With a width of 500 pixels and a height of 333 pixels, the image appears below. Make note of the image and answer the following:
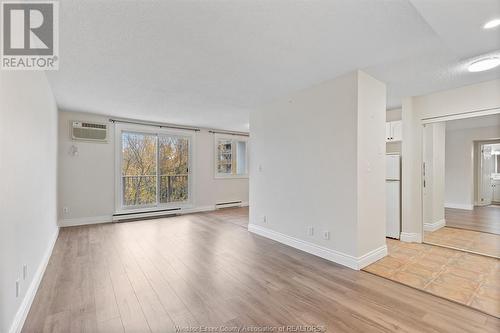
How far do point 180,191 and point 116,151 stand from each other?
1894 mm

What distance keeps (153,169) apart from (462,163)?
8.09 metres

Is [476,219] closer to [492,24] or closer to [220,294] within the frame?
[492,24]

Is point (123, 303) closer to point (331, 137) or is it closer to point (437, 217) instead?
point (331, 137)

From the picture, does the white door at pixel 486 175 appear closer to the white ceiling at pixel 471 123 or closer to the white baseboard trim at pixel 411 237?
the white ceiling at pixel 471 123

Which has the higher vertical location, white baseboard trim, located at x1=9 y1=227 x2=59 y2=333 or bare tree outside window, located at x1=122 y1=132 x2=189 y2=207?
bare tree outside window, located at x1=122 y1=132 x2=189 y2=207

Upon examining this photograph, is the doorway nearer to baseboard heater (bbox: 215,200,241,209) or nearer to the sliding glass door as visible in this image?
baseboard heater (bbox: 215,200,241,209)

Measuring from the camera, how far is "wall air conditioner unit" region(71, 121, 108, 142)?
15.9ft

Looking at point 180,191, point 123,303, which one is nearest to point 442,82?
point 123,303

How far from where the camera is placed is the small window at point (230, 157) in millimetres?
7109

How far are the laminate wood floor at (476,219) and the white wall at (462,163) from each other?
0.32 m

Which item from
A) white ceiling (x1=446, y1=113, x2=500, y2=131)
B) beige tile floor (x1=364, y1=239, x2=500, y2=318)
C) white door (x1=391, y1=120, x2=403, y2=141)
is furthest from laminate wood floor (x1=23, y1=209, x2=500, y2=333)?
white ceiling (x1=446, y1=113, x2=500, y2=131)

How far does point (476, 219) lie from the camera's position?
5.14 m

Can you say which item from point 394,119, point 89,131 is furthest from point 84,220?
point 394,119

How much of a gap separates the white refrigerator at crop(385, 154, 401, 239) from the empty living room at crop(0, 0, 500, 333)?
0.02m
